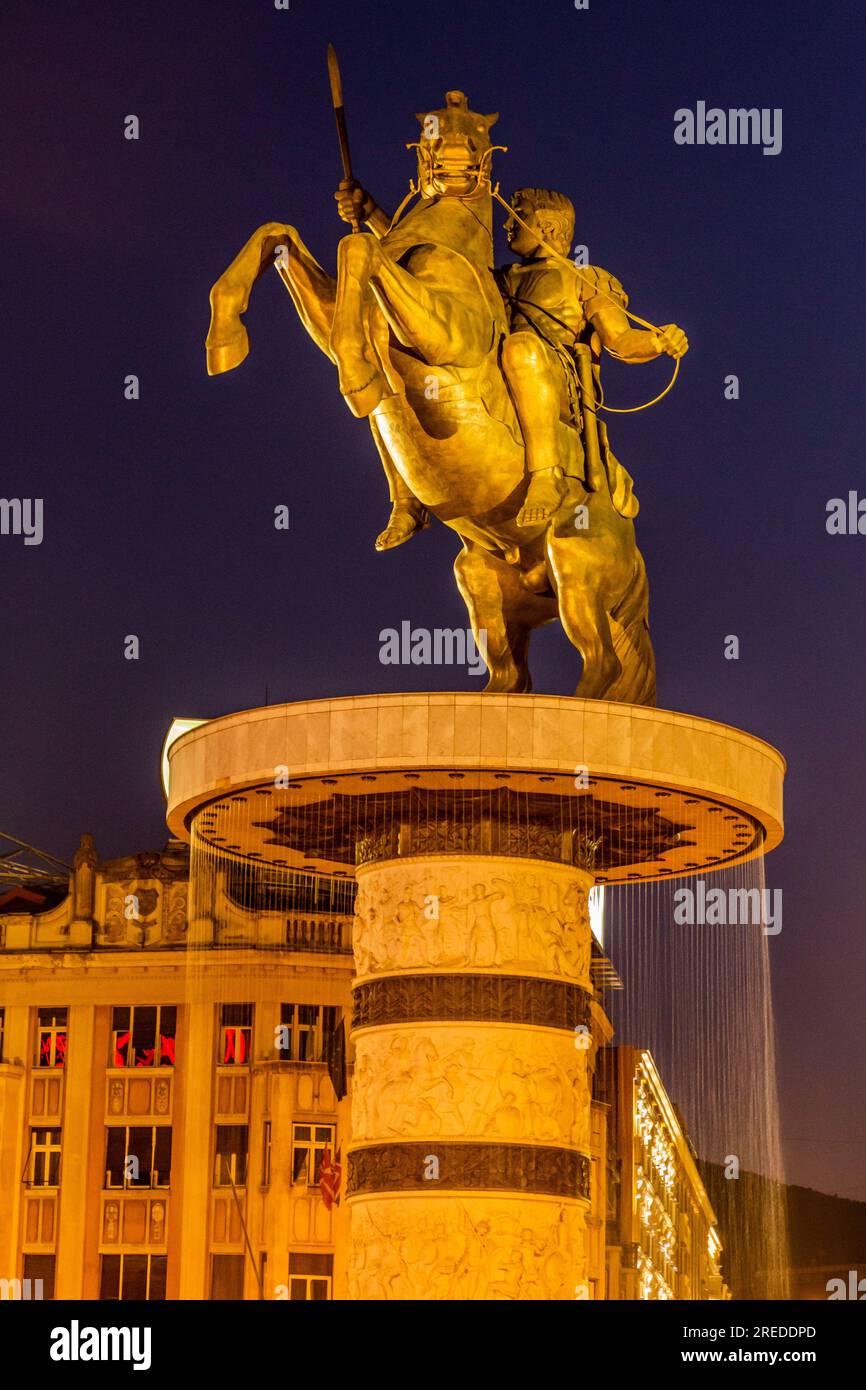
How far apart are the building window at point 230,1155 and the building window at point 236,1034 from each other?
1.62 m

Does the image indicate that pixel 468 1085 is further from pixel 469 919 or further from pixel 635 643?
pixel 635 643

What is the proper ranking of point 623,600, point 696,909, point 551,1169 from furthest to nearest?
1. point 696,909
2. point 623,600
3. point 551,1169

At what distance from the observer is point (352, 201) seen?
27328mm

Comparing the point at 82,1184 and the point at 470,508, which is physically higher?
the point at 470,508

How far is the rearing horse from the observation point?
84.7ft

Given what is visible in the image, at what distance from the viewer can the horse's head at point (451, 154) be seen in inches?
1086

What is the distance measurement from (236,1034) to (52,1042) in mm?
4720

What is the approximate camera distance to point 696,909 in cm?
3084

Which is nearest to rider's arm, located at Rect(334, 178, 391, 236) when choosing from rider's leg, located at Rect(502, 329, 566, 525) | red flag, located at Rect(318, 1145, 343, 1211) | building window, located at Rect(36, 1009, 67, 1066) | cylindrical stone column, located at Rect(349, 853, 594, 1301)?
rider's leg, located at Rect(502, 329, 566, 525)

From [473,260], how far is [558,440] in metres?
2.23

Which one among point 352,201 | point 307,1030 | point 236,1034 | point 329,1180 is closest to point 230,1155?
point 236,1034
